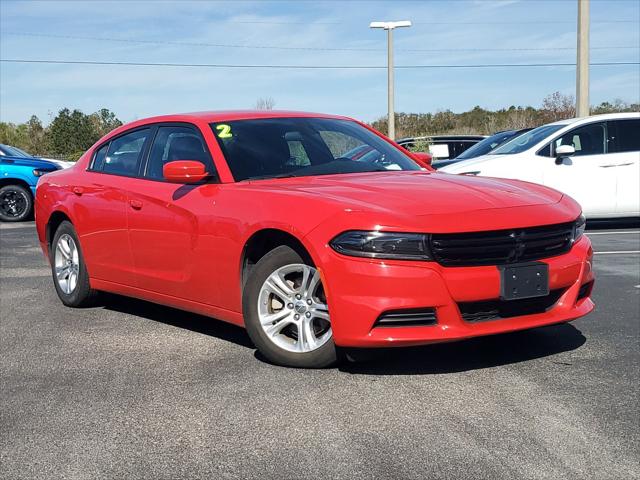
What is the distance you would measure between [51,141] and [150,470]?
179 ft

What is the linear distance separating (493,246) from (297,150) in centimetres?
173

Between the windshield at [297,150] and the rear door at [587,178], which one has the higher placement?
the windshield at [297,150]

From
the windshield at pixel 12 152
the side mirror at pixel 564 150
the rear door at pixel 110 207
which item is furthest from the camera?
the windshield at pixel 12 152

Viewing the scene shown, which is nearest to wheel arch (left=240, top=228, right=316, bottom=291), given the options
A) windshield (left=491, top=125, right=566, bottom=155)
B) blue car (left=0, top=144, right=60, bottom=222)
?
windshield (left=491, top=125, right=566, bottom=155)

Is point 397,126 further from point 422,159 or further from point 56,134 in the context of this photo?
point 422,159

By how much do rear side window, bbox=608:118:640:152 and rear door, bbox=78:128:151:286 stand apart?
304 inches

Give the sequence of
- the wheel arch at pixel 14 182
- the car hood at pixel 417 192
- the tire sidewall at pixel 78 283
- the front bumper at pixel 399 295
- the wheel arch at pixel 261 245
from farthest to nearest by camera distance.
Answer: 1. the wheel arch at pixel 14 182
2. the tire sidewall at pixel 78 283
3. the wheel arch at pixel 261 245
4. the car hood at pixel 417 192
5. the front bumper at pixel 399 295

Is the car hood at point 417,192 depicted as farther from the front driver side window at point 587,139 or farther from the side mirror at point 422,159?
the front driver side window at point 587,139

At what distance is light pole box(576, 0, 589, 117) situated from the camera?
19078 millimetres

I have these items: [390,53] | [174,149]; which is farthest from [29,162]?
[390,53]

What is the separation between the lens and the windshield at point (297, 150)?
17.9ft

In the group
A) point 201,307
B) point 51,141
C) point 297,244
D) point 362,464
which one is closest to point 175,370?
point 201,307

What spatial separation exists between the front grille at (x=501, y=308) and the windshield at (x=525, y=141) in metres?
7.86

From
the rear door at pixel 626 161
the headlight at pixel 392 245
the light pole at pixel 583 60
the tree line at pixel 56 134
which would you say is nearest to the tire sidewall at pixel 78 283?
the headlight at pixel 392 245
